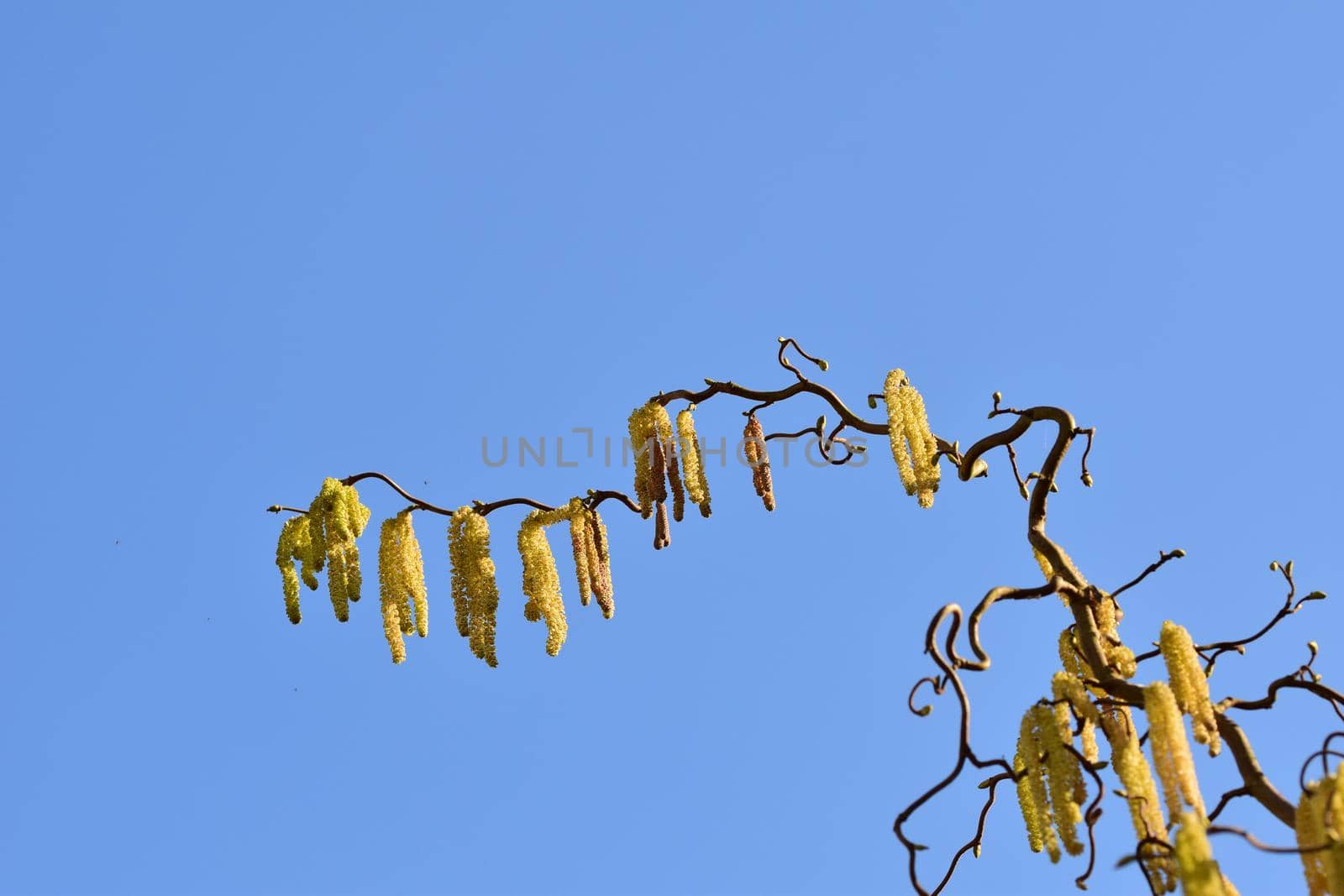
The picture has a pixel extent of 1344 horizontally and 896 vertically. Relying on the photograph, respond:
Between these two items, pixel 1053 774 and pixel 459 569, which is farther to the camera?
pixel 459 569

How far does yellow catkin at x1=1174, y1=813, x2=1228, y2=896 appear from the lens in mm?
4082

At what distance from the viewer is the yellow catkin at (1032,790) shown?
505 centimetres

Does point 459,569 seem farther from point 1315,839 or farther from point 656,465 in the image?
point 1315,839

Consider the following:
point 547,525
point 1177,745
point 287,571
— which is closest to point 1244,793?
point 1177,745

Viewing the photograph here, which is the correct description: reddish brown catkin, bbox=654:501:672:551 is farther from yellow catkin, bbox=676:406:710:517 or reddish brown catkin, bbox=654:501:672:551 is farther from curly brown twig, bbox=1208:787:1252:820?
curly brown twig, bbox=1208:787:1252:820

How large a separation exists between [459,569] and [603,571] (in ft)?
2.14

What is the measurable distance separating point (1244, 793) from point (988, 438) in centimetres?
198

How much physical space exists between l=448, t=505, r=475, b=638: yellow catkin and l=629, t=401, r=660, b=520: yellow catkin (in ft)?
2.71

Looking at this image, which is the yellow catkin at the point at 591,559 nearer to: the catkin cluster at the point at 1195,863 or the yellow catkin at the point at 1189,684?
the yellow catkin at the point at 1189,684

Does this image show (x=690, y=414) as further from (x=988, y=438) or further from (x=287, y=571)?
(x=287, y=571)

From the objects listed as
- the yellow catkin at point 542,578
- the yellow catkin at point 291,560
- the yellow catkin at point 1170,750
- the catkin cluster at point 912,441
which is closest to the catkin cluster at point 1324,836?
the yellow catkin at point 1170,750

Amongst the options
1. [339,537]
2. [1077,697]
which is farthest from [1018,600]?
[339,537]

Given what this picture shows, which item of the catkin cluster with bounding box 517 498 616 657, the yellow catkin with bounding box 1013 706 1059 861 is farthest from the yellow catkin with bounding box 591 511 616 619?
the yellow catkin with bounding box 1013 706 1059 861

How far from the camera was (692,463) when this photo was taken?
6.79m
